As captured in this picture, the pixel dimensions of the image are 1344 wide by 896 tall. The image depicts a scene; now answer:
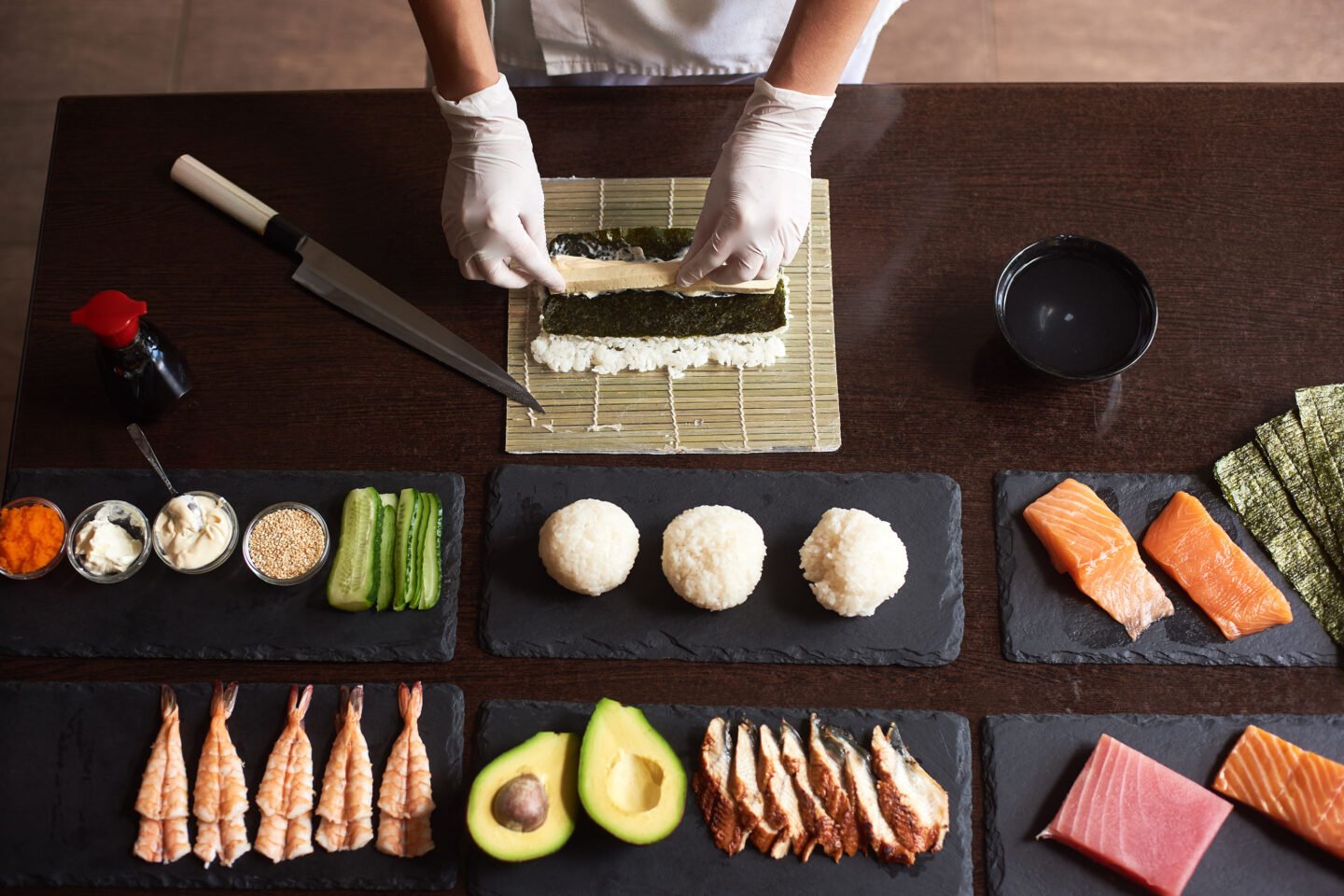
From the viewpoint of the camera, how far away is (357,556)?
6.87 feet

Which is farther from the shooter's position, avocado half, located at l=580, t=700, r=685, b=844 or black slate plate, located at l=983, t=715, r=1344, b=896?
black slate plate, located at l=983, t=715, r=1344, b=896

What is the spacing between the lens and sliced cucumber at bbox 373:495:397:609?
210cm

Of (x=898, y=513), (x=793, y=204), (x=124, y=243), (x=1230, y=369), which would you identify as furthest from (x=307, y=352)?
(x=1230, y=369)

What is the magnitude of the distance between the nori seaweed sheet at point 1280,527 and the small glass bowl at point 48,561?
2515mm

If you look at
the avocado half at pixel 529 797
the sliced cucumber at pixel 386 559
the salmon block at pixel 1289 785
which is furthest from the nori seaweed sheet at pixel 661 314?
the salmon block at pixel 1289 785

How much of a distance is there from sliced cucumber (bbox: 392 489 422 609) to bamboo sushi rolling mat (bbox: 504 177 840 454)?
0.84ft

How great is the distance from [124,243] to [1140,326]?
234 cm

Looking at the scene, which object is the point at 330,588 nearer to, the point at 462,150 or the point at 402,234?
the point at 402,234

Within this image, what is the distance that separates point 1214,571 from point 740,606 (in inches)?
40.1

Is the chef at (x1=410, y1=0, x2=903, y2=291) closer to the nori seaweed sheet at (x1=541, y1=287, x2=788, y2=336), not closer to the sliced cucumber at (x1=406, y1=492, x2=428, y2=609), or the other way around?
the nori seaweed sheet at (x1=541, y1=287, x2=788, y2=336)

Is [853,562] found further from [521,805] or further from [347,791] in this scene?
[347,791]

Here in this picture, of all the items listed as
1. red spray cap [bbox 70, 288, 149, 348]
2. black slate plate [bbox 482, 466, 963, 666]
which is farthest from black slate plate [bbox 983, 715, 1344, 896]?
red spray cap [bbox 70, 288, 149, 348]

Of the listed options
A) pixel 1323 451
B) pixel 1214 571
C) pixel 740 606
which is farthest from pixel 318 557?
pixel 1323 451

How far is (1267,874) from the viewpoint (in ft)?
6.48
